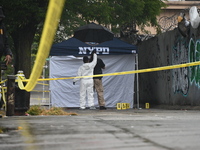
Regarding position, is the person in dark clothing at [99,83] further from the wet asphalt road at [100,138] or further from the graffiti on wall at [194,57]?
the wet asphalt road at [100,138]

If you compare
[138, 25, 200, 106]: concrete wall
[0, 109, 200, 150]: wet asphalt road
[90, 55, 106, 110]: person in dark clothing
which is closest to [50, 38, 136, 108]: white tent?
[90, 55, 106, 110]: person in dark clothing

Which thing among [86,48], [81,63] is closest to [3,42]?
[86,48]

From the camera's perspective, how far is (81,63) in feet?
54.3

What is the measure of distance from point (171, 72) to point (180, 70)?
89cm

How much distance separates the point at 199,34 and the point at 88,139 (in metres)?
8.79

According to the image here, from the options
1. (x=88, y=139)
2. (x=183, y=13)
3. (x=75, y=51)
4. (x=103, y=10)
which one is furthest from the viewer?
(x=103, y=10)

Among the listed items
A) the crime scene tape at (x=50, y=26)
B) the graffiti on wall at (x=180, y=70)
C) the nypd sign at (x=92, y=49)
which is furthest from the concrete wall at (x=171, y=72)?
the crime scene tape at (x=50, y=26)

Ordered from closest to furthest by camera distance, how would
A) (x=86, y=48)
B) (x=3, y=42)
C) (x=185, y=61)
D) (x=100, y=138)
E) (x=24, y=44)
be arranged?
1. (x=100, y=138)
2. (x=3, y=42)
3. (x=185, y=61)
4. (x=86, y=48)
5. (x=24, y=44)

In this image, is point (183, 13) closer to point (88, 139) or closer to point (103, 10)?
point (103, 10)

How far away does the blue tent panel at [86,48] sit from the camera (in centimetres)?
1559

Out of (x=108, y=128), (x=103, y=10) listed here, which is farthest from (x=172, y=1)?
(x=108, y=128)

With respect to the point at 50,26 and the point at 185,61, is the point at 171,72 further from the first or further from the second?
the point at 50,26

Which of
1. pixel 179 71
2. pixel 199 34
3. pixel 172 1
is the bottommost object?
pixel 179 71

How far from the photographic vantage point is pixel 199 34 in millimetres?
13242
